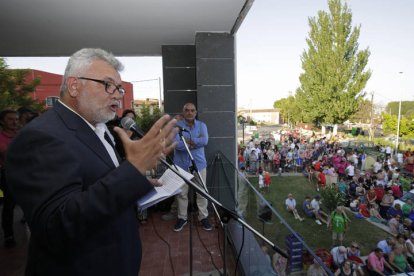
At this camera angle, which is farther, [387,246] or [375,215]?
[375,215]

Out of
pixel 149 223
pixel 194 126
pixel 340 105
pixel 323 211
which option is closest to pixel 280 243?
pixel 194 126

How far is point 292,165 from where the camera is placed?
706 inches

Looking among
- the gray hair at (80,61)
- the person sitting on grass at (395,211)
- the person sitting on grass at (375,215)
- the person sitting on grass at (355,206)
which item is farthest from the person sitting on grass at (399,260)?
the gray hair at (80,61)

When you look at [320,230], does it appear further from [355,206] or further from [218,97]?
[218,97]

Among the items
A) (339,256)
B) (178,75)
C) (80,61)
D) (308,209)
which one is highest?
(178,75)

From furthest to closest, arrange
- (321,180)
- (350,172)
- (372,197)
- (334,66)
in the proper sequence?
(334,66)
(350,172)
(321,180)
(372,197)

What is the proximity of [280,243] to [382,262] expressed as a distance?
653 centimetres

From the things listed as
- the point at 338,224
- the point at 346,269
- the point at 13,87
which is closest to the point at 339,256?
the point at 346,269

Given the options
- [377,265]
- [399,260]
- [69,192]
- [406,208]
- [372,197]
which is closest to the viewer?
[69,192]

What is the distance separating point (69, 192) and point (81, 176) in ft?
0.33

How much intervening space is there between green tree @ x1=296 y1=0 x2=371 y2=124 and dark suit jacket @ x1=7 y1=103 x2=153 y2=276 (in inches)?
1389

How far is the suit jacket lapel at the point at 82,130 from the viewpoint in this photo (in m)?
1.10

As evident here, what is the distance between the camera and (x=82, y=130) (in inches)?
44.3

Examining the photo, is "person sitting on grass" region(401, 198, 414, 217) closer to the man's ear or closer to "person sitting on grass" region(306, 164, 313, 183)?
"person sitting on grass" region(306, 164, 313, 183)
